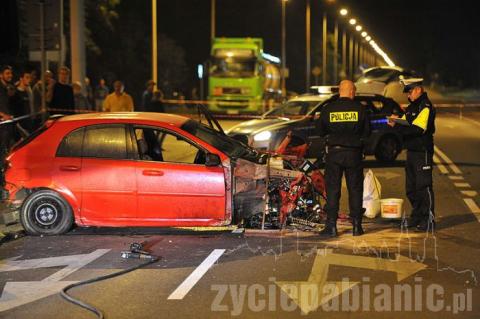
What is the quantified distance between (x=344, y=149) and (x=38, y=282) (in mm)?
3705

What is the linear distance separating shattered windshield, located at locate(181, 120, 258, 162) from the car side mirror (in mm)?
237

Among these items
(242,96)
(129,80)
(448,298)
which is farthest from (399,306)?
(129,80)

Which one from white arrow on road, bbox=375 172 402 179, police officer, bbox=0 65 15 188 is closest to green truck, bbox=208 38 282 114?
white arrow on road, bbox=375 172 402 179

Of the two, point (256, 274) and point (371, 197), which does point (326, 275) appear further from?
point (371, 197)

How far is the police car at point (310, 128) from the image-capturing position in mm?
15594

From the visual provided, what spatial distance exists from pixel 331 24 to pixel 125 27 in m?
43.9

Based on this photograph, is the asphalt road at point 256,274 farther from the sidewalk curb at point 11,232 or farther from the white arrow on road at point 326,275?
the sidewalk curb at point 11,232

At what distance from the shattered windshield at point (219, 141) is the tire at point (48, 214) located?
5.51 feet

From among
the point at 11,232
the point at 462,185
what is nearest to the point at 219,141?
the point at 11,232

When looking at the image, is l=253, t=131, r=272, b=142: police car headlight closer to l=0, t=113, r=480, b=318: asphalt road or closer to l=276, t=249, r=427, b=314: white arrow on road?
l=0, t=113, r=480, b=318: asphalt road

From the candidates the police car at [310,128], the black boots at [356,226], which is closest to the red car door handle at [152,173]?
the black boots at [356,226]

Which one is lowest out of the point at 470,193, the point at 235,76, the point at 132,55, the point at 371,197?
the point at 470,193

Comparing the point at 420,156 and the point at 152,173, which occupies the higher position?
the point at 420,156

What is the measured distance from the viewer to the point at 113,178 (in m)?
8.75
